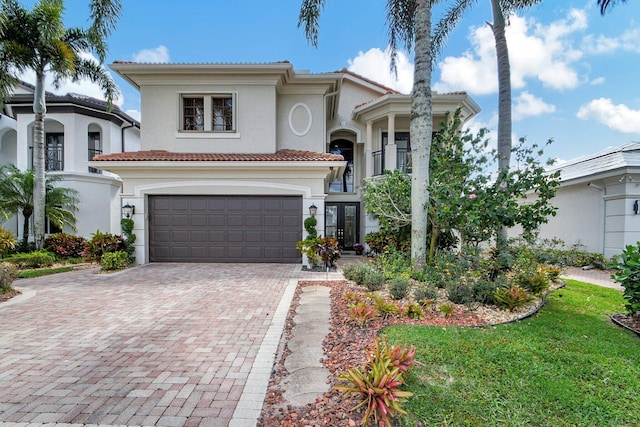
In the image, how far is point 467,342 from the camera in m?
3.92

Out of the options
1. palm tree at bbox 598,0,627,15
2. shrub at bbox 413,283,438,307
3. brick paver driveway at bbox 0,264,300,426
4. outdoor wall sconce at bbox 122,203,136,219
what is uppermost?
palm tree at bbox 598,0,627,15

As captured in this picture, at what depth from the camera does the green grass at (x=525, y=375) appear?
2.68 metres

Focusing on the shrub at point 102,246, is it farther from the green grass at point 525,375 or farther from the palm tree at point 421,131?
the green grass at point 525,375

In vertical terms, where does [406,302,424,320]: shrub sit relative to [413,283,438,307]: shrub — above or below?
below

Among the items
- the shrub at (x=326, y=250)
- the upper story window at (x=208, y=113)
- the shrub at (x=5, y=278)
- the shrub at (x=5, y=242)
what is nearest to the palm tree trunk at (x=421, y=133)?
the shrub at (x=326, y=250)

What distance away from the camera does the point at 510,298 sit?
17.4 ft

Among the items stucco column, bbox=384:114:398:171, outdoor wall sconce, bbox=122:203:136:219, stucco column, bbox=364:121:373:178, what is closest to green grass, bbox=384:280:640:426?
stucco column, bbox=384:114:398:171

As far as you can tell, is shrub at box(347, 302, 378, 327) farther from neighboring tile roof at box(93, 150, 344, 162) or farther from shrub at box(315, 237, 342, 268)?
neighboring tile roof at box(93, 150, 344, 162)

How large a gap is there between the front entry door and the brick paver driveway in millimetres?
8596

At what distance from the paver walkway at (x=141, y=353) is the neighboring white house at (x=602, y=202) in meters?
11.9

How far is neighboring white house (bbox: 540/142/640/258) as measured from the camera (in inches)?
416

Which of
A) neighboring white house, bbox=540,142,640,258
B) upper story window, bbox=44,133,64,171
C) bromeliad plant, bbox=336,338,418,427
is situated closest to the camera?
bromeliad plant, bbox=336,338,418,427

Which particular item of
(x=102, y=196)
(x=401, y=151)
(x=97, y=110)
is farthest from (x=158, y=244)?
(x=401, y=151)

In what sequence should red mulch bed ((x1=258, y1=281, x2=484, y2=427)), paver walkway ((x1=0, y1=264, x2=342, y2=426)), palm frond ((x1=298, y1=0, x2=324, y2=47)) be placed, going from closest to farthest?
1. red mulch bed ((x1=258, y1=281, x2=484, y2=427))
2. paver walkway ((x1=0, y1=264, x2=342, y2=426))
3. palm frond ((x1=298, y1=0, x2=324, y2=47))
